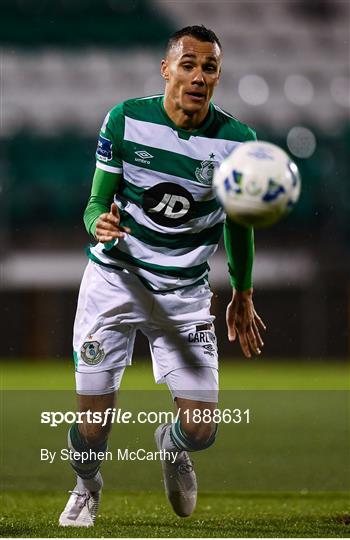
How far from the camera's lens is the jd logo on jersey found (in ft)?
14.2

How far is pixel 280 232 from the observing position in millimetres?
16359

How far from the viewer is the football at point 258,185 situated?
370 cm

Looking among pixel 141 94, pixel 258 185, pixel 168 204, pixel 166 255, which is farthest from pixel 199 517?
pixel 141 94

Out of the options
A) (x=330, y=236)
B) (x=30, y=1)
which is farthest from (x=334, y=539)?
(x=30, y=1)

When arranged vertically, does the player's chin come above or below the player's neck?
above

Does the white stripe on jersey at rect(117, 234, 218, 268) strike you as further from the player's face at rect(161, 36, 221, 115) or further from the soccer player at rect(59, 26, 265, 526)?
the player's face at rect(161, 36, 221, 115)

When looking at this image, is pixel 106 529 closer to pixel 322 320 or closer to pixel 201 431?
pixel 201 431

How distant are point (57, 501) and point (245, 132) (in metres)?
2.19

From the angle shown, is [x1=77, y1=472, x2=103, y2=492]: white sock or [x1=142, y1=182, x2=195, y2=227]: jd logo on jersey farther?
[x1=77, y1=472, x2=103, y2=492]: white sock

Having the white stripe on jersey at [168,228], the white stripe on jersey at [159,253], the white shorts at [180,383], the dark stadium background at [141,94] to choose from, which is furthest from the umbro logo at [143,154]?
the dark stadium background at [141,94]

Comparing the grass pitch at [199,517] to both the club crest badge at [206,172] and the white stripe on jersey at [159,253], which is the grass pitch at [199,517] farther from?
the club crest badge at [206,172]

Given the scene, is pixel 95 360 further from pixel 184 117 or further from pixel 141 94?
pixel 141 94

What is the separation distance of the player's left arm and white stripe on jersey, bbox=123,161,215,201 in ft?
0.56

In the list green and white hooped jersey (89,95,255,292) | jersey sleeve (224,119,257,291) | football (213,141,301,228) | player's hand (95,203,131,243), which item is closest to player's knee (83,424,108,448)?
green and white hooped jersey (89,95,255,292)
